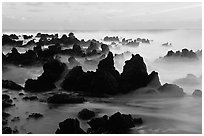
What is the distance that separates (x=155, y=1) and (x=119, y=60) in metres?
0.75

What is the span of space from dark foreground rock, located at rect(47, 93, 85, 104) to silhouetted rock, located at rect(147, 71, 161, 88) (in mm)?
745

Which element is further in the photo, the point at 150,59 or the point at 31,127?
the point at 150,59

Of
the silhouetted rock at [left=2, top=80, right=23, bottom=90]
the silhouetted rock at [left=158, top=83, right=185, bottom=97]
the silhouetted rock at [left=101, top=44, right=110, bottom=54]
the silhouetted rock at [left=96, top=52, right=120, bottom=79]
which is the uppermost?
the silhouetted rock at [left=101, top=44, right=110, bottom=54]

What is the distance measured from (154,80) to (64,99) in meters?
0.98

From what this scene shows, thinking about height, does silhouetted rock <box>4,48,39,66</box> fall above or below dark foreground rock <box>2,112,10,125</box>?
above

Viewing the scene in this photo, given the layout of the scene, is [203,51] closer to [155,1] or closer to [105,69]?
[155,1]

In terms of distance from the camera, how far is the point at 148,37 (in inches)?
159

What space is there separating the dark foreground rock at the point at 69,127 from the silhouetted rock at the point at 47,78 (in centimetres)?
44

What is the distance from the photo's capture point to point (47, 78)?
3885 mm

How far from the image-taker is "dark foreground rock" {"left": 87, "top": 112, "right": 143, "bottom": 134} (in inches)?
144

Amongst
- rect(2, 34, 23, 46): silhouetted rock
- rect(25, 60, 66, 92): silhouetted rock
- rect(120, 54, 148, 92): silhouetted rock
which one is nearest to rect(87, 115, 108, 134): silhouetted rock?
rect(120, 54, 148, 92): silhouetted rock

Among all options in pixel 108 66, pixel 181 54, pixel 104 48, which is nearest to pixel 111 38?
pixel 104 48

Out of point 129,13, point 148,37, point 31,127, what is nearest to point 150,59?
point 148,37

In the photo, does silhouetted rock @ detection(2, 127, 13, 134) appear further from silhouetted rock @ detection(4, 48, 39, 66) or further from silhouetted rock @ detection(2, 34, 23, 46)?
silhouetted rock @ detection(2, 34, 23, 46)
